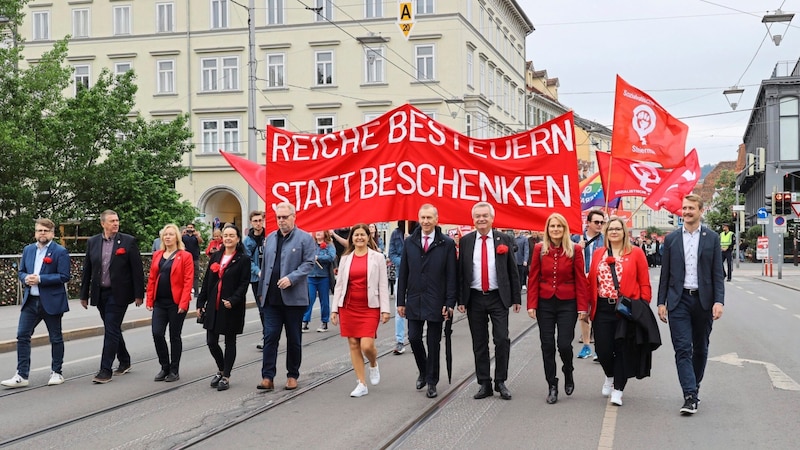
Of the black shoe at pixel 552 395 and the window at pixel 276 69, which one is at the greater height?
the window at pixel 276 69

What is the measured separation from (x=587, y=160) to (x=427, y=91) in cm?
4500

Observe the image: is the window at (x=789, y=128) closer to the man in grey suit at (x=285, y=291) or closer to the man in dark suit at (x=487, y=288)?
the man in dark suit at (x=487, y=288)

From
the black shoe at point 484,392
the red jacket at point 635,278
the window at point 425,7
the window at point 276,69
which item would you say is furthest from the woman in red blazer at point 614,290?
the window at point 276,69

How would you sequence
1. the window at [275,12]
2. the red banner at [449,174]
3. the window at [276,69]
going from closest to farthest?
1. the red banner at [449,174]
2. the window at [275,12]
3. the window at [276,69]

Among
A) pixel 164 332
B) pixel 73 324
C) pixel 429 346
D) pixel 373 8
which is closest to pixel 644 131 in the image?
pixel 429 346

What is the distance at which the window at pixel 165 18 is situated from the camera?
46.0 meters

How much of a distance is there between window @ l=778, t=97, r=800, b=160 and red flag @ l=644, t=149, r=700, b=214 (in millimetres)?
44866

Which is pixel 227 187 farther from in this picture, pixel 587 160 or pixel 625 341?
pixel 587 160

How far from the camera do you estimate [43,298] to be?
948cm

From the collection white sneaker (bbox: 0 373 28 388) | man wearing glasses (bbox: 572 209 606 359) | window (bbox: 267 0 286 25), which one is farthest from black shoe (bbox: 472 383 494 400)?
window (bbox: 267 0 286 25)

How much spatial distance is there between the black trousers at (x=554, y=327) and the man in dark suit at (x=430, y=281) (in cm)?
88

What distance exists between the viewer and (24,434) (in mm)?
6996

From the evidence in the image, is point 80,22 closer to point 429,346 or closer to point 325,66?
point 325,66

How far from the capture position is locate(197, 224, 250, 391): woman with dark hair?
9000 millimetres
